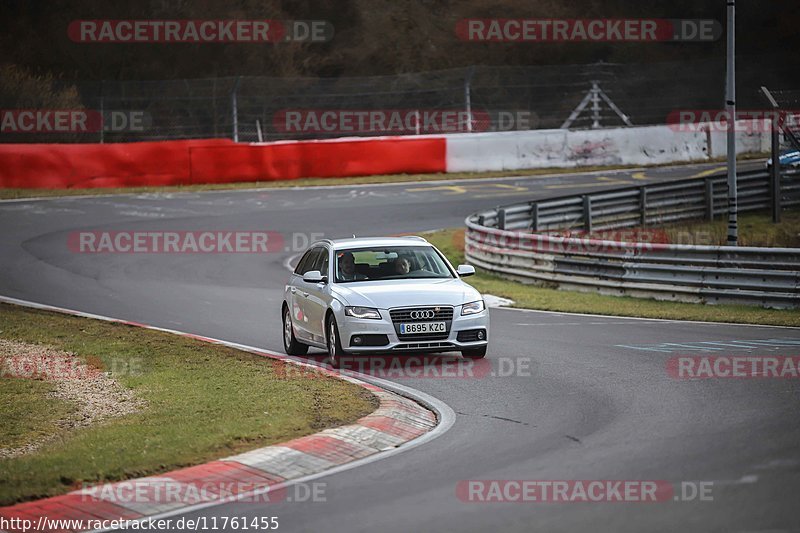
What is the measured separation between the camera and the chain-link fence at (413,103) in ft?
140

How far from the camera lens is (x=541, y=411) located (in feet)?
36.4

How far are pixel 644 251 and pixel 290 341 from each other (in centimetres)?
782

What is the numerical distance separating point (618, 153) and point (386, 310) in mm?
29177

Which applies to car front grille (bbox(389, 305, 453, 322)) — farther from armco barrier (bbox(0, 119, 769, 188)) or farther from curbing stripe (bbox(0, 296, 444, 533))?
armco barrier (bbox(0, 119, 769, 188))

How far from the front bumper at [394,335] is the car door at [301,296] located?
1288 mm

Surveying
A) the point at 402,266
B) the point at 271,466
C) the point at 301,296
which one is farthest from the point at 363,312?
the point at 271,466

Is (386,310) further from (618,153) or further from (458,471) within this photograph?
(618,153)

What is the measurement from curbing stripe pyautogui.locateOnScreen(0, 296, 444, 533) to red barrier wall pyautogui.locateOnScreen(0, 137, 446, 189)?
85.1ft

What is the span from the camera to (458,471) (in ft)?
28.8

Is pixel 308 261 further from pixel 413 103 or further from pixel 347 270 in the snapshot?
pixel 413 103

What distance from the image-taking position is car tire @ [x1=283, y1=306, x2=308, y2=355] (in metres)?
15.7
